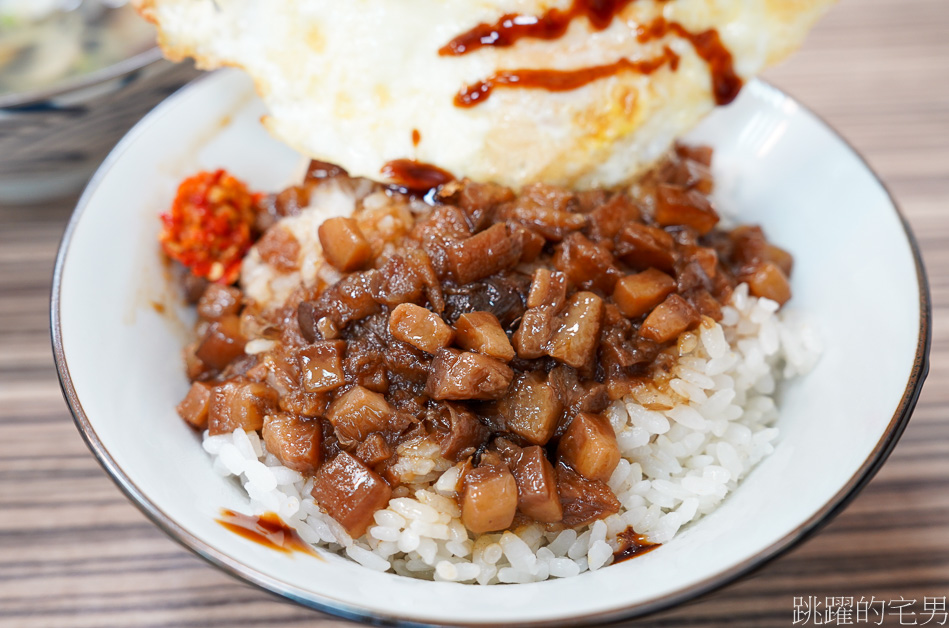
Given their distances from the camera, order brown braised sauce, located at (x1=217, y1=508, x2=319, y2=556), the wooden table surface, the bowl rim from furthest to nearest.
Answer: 1. the bowl rim
2. the wooden table surface
3. brown braised sauce, located at (x1=217, y1=508, x2=319, y2=556)

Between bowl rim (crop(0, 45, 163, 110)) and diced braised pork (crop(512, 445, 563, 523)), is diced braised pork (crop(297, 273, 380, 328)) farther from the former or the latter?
bowl rim (crop(0, 45, 163, 110))

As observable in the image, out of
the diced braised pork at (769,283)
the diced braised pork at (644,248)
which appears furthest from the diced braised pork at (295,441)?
the diced braised pork at (769,283)

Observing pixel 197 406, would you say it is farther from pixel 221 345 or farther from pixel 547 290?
pixel 547 290

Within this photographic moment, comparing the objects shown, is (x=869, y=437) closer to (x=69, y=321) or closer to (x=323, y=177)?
(x=323, y=177)

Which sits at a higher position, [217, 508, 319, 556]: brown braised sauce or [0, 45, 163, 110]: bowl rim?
[0, 45, 163, 110]: bowl rim

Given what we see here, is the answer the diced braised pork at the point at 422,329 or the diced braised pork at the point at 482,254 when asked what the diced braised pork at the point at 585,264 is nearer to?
the diced braised pork at the point at 482,254

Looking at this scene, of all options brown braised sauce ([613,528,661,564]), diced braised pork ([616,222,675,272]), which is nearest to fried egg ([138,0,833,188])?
diced braised pork ([616,222,675,272])
